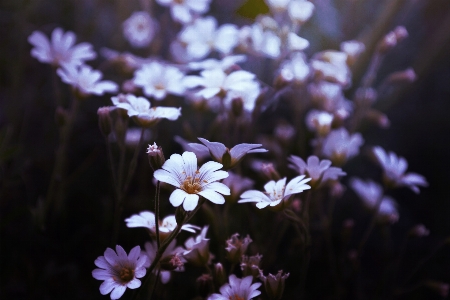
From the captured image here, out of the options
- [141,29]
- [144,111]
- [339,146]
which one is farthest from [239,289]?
[141,29]

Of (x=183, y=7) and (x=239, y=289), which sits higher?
(x=183, y=7)

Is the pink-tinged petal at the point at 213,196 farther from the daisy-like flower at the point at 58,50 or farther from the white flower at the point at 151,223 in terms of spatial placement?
the daisy-like flower at the point at 58,50

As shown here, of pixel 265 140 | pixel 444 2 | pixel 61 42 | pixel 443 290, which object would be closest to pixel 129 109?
pixel 61 42

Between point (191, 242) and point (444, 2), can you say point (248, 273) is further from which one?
point (444, 2)

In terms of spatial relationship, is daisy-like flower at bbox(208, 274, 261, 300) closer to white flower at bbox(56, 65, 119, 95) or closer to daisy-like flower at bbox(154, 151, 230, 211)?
daisy-like flower at bbox(154, 151, 230, 211)

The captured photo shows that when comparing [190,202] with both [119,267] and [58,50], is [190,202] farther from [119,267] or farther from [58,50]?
[58,50]
